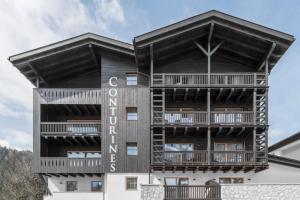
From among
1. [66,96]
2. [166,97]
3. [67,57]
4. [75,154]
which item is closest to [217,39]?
[166,97]

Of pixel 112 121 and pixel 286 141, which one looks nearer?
pixel 112 121

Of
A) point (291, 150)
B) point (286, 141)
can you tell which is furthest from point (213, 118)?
point (291, 150)

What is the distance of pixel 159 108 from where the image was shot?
76.9 feet

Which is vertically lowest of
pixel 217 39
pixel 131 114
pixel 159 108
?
pixel 131 114

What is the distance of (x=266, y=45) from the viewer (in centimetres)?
2273

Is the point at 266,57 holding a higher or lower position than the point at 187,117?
higher

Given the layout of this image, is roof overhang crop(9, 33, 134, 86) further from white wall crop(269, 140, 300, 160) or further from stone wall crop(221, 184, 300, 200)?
white wall crop(269, 140, 300, 160)

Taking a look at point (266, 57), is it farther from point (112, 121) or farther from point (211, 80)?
point (112, 121)

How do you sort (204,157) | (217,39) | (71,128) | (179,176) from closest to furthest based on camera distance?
→ (204,157) < (179,176) < (217,39) < (71,128)

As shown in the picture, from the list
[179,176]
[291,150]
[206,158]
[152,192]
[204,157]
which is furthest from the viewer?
[291,150]

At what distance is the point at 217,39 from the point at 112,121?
9716 millimetres

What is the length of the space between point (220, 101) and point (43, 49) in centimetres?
1349

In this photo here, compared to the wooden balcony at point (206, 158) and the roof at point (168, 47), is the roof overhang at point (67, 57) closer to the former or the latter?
the roof at point (168, 47)

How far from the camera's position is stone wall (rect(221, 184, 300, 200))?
65.2 ft
